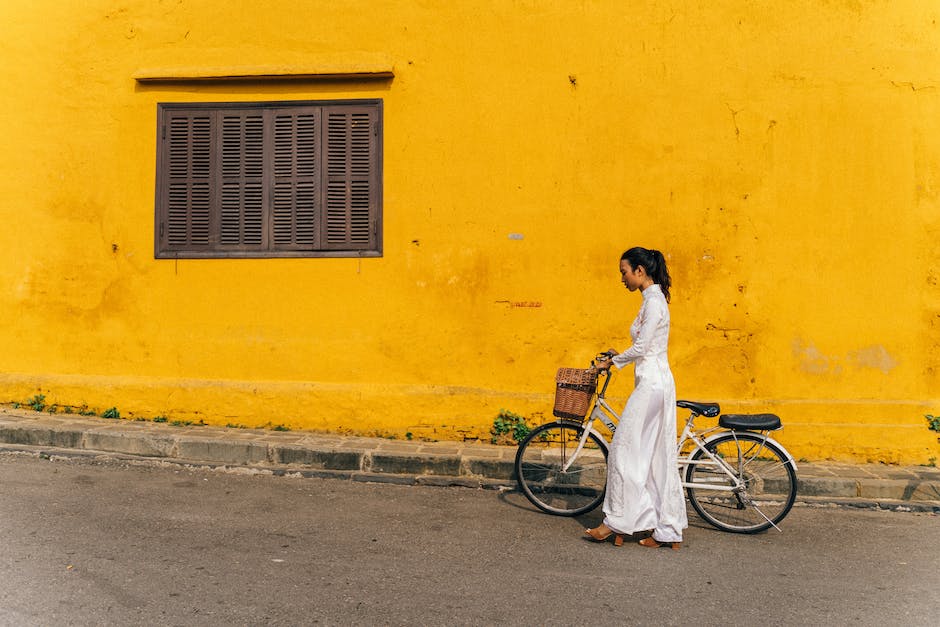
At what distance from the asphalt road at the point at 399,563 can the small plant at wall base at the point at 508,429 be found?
1142 millimetres

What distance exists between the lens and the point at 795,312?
7.26m

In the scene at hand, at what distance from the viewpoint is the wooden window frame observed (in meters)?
7.68

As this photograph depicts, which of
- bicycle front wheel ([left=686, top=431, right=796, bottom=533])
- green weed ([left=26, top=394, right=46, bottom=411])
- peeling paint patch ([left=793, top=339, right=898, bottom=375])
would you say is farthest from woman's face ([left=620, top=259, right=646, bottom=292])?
green weed ([left=26, top=394, right=46, bottom=411])

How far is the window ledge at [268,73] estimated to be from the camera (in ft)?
24.8

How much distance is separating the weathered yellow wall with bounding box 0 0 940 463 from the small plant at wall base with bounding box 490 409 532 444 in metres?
0.13

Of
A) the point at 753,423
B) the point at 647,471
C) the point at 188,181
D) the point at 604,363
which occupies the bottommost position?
the point at 647,471

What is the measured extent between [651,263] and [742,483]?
A: 5.39 ft

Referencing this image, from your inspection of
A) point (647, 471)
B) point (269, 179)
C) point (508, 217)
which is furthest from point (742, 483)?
point (269, 179)

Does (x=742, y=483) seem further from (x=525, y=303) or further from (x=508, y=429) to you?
(x=525, y=303)

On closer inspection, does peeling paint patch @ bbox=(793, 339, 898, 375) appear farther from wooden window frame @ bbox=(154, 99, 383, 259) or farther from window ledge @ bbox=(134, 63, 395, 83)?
window ledge @ bbox=(134, 63, 395, 83)

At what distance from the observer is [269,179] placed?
779 cm

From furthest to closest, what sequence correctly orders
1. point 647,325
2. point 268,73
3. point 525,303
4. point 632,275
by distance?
point 268,73 → point 525,303 → point 632,275 → point 647,325

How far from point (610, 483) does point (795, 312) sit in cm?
315

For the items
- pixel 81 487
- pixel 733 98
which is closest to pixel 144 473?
pixel 81 487
